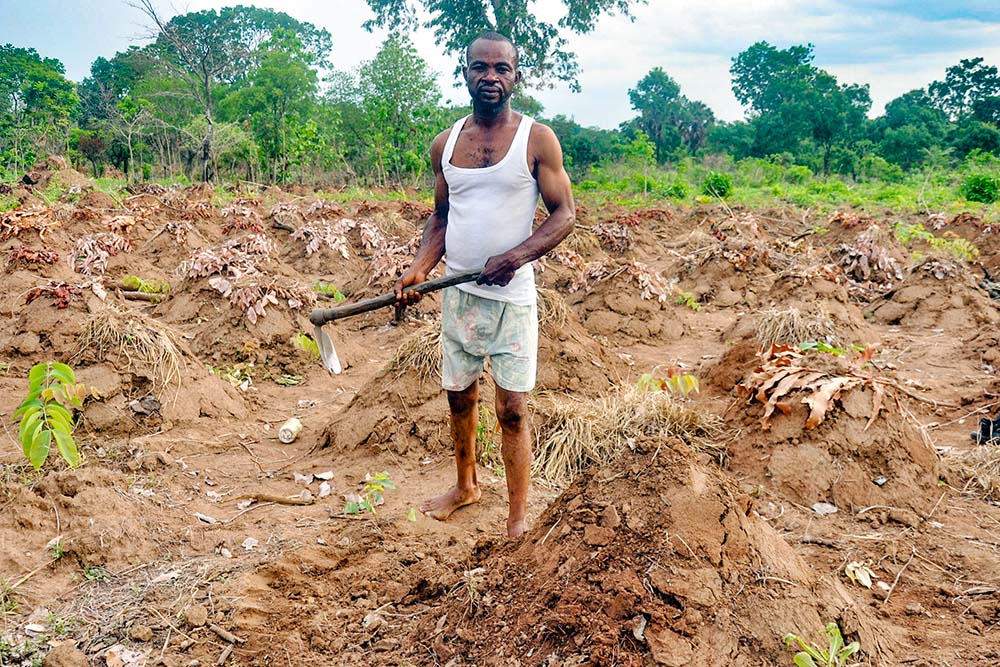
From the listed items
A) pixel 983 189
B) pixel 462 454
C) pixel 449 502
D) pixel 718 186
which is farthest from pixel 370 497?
pixel 718 186

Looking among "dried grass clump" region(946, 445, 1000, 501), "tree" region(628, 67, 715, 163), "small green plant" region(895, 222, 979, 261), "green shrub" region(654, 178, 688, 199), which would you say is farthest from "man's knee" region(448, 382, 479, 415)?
"tree" region(628, 67, 715, 163)

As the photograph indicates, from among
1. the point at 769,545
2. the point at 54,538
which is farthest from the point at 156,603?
the point at 769,545

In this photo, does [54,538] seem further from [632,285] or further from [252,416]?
[632,285]

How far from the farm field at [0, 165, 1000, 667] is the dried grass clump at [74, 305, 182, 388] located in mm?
15

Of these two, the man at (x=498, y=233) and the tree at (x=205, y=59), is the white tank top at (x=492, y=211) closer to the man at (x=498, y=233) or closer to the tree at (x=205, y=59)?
the man at (x=498, y=233)

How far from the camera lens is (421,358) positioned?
4668mm

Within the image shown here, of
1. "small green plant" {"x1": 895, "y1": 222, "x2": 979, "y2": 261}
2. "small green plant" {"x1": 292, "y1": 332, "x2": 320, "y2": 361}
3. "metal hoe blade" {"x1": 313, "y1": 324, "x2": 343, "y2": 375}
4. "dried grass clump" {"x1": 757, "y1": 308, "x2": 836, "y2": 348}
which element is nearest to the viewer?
"metal hoe blade" {"x1": 313, "y1": 324, "x2": 343, "y2": 375}

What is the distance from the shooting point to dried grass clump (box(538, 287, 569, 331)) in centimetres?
577

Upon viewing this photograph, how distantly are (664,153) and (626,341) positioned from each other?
3197 centimetres

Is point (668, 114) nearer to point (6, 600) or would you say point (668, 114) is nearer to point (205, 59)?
point (205, 59)

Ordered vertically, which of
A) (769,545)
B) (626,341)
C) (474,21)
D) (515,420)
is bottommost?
(626,341)

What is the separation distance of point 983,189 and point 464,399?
1797cm

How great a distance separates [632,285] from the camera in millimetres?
7957

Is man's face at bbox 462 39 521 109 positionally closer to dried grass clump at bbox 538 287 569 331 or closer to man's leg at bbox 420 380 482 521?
man's leg at bbox 420 380 482 521
